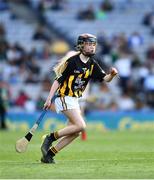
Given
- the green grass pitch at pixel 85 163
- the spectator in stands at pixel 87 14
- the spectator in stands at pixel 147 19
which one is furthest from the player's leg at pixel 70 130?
the spectator in stands at pixel 87 14

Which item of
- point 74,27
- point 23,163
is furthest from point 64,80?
point 74,27

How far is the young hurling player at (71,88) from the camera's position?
14.1 meters

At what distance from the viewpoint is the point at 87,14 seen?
38.5 metres

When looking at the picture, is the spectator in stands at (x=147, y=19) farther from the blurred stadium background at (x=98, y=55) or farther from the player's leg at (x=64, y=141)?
the player's leg at (x=64, y=141)

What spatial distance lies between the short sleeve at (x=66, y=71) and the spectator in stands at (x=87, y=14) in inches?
960

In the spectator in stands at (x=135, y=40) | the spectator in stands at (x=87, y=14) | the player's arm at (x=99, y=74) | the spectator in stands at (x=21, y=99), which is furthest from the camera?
the spectator in stands at (x=87, y=14)

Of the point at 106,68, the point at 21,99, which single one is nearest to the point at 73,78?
the point at 21,99

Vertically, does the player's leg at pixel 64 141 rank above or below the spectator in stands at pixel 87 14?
above

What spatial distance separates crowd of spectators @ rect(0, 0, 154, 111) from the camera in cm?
3316

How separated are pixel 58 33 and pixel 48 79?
499 cm

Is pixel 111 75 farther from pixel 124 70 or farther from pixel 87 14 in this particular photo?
pixel 87 14

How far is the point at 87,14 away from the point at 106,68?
5915 millimetres

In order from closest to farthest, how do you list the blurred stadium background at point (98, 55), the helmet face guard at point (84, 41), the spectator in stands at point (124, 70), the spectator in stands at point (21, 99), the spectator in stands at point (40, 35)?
the helmet face guard at point (84, 41) < the blurred stadium background at point (98, 55) < the spectator in stands at point (21, 99) < the spectator in stands at point (124, 70) < the spectator in stands at point (40, 35)

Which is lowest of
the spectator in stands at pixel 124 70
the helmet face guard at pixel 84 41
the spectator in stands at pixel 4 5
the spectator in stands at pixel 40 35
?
the spectator in stands at pixel 124 70
